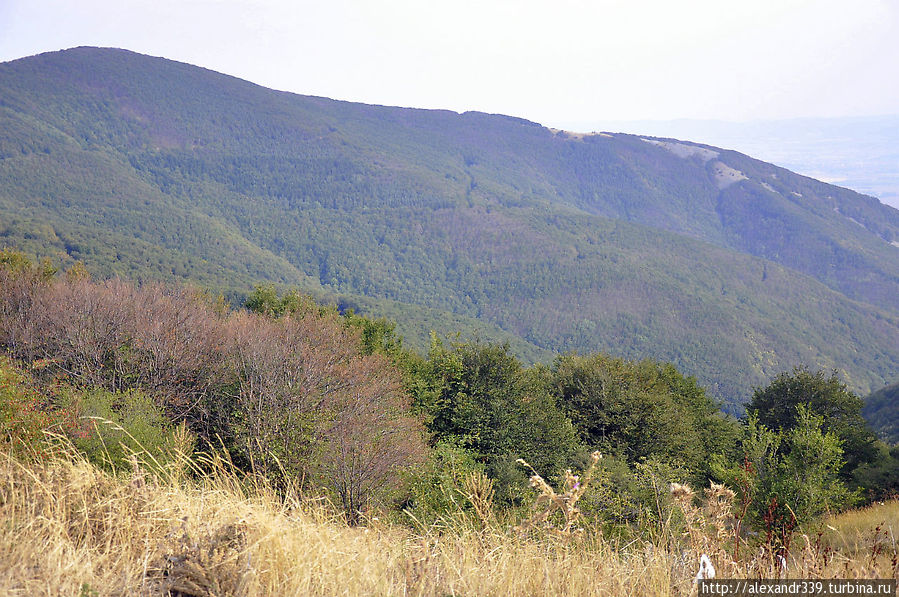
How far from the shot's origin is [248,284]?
14888cm

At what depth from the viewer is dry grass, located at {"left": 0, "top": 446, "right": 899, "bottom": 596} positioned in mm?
3373

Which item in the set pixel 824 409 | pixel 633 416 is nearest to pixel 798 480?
pixel 633 416

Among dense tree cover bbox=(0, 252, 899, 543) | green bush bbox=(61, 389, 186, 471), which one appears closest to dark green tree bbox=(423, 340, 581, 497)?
dense tree cover bbox=(0, 252, 899, 543)

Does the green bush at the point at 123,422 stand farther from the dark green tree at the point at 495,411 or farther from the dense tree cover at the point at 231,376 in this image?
the dark green tree at the point at 495,411

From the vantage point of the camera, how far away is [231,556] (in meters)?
3.49

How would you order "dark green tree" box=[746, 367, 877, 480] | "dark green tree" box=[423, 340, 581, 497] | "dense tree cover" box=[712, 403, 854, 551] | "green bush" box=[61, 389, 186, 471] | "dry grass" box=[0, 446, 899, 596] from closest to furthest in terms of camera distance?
"dry grass" box=[0, 446, 899, 596], "green bush" box=[61, 389, 186, 471], "dense tree cover" box=[712, 403, 854, 551], "dark green tree" box=[423, 340, 581, 497], "dark green tree" box=[746, 367, 877, 480]

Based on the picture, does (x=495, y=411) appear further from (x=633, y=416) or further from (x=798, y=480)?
(x=798, y=480)

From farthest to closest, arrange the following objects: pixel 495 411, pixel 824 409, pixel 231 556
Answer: pixel 824 409 < pixel 495 411 < pixel 231 556

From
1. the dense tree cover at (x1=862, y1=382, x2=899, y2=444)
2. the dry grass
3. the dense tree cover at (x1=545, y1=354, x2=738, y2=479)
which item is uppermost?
the dry grass

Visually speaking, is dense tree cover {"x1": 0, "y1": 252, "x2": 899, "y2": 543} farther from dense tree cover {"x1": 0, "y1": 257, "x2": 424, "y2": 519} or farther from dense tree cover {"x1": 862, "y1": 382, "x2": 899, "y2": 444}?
dense tree cover {"x1": 862, "y1": 382, "x2": 899, "y2": 444}

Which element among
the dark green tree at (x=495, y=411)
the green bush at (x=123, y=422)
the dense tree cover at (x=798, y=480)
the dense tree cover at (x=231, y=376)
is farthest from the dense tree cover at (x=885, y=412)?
the green bush at (x=123, y=422)

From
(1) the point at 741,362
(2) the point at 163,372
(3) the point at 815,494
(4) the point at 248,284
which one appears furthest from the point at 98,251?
(1) the point at 741,362

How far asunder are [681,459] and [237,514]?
94.7 feet

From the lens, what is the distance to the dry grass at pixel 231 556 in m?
3.37
